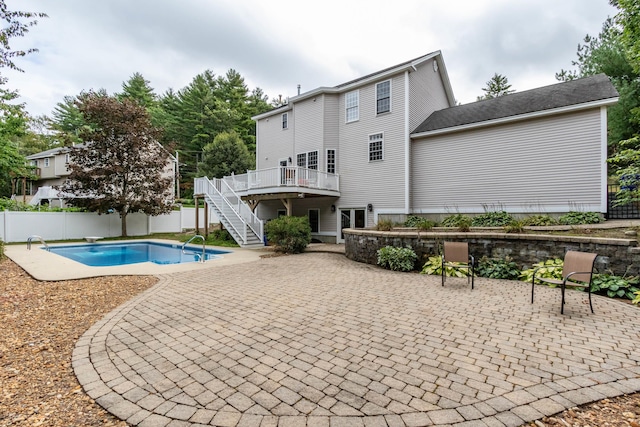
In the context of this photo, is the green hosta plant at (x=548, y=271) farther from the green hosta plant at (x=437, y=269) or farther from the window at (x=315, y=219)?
the window at (x=315, y=219)

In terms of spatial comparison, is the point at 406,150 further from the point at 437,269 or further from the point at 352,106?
the point at 437,269

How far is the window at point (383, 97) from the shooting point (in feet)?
45.6

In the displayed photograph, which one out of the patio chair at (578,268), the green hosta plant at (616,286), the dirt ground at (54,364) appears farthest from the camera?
the green hosta plant at (616,286)

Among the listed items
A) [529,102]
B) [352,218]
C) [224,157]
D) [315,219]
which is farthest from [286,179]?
[224,157]

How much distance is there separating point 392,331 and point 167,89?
43.5m

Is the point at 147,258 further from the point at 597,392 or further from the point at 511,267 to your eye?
the point at 597,392

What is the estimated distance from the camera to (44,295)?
5719mm

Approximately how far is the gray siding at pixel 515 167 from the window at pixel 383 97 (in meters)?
2.19

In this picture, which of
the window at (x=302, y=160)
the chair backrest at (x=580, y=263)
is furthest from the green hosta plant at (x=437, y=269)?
the window at (x=302, y=160)

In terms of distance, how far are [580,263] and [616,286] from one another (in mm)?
1507

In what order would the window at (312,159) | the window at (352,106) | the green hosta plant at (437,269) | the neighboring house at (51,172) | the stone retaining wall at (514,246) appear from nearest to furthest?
the stone retaining wall at (514,246), the green hosta plant at (437,269), the window at (352,106), the window at (312,159), the neighboring house at (51,172)

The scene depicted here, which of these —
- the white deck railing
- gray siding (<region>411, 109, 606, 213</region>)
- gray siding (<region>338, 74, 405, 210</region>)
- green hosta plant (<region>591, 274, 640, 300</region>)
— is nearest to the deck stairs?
the white deck railing

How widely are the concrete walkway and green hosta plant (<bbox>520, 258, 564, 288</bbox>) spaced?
2.93 feet

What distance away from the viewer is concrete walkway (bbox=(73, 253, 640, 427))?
7.55 feet
